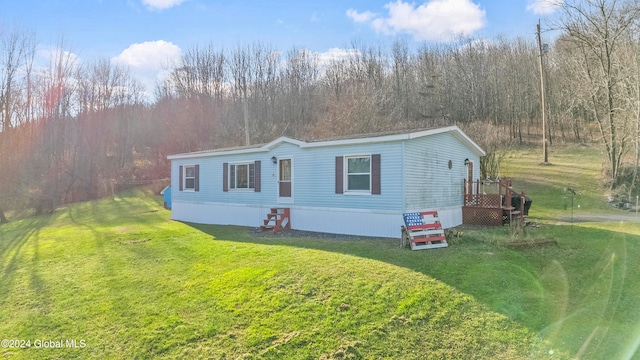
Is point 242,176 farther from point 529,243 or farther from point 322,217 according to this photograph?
point 529,243

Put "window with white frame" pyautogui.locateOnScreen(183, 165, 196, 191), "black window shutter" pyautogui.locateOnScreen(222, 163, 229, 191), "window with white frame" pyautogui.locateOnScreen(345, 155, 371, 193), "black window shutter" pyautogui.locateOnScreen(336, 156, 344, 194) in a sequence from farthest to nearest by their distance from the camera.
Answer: "window with white frame" pyautogui.locateOnScreen(183, 165, 196, 191), "black window shutter" pyautogui.locateOnScreen(222, 163, 229, 191), "black window shutter" pyautogui.locateOnScreen(336, 156, 344, 194), "window with white frame" pyautogui.locateOnScreen(345, 155, 371, 193)

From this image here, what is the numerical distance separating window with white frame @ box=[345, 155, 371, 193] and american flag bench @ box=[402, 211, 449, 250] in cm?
170

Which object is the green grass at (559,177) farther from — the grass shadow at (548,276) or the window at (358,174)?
the window at (358,174)

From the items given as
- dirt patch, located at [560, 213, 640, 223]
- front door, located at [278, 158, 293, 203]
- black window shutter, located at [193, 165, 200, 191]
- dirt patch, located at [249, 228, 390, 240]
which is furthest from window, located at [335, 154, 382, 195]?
dirt patch, located at [560, 213, 640, 223]

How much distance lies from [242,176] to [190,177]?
11.4 ft

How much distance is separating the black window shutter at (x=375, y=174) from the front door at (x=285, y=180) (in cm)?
310

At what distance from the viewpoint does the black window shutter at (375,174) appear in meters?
10.0

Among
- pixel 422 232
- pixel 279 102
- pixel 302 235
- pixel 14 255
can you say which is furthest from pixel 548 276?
pixel 279 102

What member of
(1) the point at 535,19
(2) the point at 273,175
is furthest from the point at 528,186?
(2) the point at 273,175

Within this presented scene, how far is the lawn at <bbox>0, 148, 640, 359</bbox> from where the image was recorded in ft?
15.1

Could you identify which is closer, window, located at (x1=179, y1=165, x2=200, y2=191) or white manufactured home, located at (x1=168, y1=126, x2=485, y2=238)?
Answer: white manufactured home, located at (x1=168, y1=126, x2=485, y2=238)

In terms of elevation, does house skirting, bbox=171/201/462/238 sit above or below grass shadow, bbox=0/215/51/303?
above

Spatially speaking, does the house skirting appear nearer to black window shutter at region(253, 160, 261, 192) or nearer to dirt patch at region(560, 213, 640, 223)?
black window shutter at region(253, 160, 261, 192)

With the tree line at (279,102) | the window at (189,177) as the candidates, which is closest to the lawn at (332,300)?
the window at (189,177)
